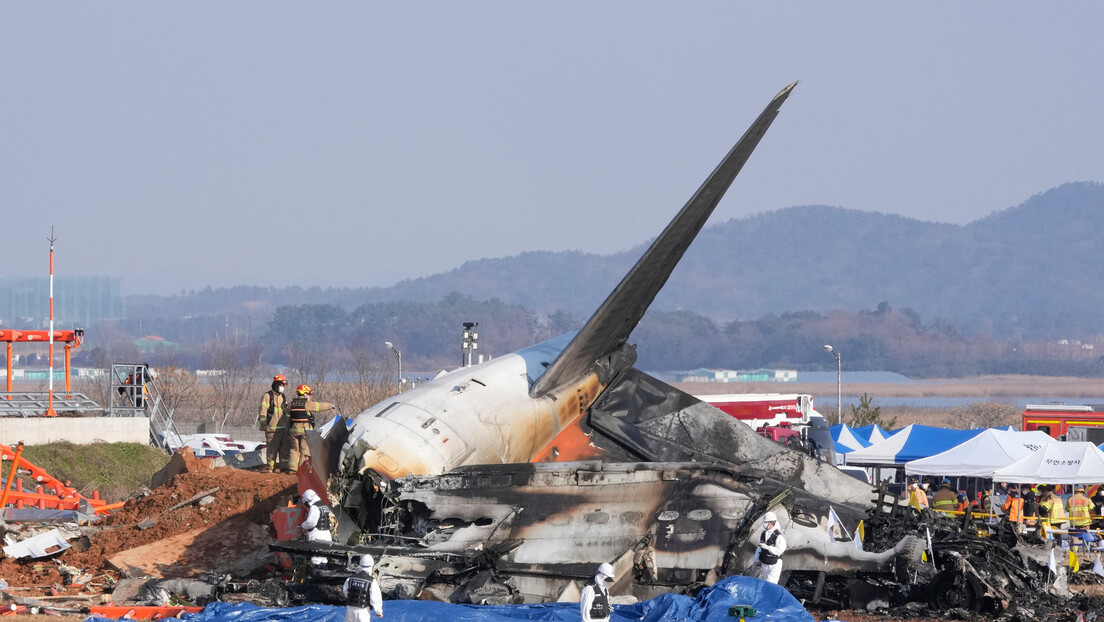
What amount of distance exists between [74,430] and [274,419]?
1539 centimetres

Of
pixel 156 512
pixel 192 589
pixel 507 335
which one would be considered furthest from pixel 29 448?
pixel 507 335

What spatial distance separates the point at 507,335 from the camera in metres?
189

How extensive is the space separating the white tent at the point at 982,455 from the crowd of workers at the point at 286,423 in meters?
16.2

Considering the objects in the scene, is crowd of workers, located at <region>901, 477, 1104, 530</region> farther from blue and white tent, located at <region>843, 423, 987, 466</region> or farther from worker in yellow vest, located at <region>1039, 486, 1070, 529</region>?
blue and white tent, located at <region>843, 423, 987, 466</region>

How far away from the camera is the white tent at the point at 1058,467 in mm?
28922

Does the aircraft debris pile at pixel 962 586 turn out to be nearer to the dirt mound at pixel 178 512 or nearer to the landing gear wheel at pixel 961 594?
the landing gear wheel at pixel 961 594

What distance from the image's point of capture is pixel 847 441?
39.9 metres

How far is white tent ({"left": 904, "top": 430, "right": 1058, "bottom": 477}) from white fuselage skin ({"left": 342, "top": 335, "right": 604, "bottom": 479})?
13161 mm

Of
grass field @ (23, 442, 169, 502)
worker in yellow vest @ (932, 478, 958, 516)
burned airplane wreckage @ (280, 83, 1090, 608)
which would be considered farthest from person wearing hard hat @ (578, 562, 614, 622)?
grass field @ (23, 442, 169, 502)

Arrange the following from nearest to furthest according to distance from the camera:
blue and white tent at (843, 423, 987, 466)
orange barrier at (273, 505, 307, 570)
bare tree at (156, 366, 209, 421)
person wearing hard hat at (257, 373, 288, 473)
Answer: orange barrier at (273, 505, 307, 570) → person wearing hard hat at (257, 373, 288, 473) → blue and white tent at (843, 423, 987, 466) → bare tree at (156, 366, 209, 421)

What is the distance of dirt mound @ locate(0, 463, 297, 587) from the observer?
20906mm

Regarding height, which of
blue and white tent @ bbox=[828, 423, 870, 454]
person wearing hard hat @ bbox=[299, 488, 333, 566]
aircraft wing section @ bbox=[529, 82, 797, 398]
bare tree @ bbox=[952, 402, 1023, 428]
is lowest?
bare tree @ bbox=[952, 402, 1023, 428]

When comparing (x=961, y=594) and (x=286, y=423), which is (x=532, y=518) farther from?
(x=286, y=423)

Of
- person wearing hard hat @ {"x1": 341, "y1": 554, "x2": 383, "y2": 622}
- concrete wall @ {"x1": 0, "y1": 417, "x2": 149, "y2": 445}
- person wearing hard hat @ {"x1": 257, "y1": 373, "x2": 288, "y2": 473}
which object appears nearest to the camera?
person wearing hard hat @ {"x1": 341, "y1": 554, "x2": 383, "y2": 622}
